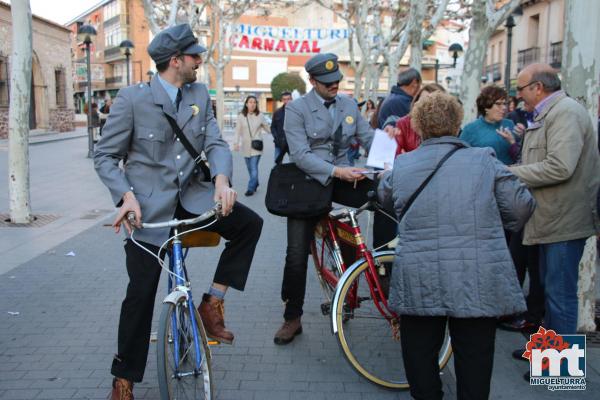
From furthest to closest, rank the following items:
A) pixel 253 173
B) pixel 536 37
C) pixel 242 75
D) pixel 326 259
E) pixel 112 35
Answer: pixel 112 35 → pixel 242 75 → pixel 536 37 → pixel 253 173 → pixel 326 259

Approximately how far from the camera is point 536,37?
3606 centimetres

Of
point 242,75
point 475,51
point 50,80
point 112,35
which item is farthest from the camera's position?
point 112,35

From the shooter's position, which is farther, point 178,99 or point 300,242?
point 300,242

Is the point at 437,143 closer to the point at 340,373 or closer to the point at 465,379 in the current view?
the point at 465,379

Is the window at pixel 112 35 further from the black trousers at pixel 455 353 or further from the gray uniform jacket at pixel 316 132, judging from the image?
the black trousers at pixel 455 353

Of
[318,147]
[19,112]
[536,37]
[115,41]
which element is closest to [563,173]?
[318,147]

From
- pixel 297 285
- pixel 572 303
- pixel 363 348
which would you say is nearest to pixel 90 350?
pixel 297 285

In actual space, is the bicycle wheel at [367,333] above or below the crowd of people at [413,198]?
below

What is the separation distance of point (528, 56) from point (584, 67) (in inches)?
1317

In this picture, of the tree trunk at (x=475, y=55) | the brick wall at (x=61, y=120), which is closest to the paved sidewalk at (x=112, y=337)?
the tree trunk at (x=475, y=55)

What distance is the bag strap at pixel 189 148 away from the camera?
3547 millimetres

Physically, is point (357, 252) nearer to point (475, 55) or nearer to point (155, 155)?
point (155, 155)

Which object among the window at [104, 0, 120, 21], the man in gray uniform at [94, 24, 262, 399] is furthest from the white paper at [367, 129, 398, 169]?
the window at [104, 0, 120, 21]

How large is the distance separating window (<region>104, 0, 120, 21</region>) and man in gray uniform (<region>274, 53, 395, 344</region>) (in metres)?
72.2
